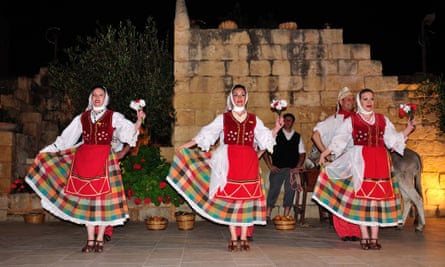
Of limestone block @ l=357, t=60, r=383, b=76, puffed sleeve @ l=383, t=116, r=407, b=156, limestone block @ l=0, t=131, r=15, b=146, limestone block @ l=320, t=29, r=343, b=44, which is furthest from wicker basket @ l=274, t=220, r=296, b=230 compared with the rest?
limestone block @ l=0, t=131, r=15, b=146

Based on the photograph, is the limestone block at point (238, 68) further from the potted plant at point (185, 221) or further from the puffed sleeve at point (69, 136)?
the puffed sleeve at point (69, 136)

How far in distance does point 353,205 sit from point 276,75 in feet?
13.8

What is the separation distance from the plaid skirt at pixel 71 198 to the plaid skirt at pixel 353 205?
7.72 feet

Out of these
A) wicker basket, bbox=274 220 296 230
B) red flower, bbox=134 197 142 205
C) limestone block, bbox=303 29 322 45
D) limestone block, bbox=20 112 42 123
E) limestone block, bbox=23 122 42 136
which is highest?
limestone block, bbox=303 29 322 45

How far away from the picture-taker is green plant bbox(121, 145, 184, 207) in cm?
761

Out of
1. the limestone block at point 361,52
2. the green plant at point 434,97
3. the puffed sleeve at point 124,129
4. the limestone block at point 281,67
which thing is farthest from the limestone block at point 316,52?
the puffed sleeve at point 124,129

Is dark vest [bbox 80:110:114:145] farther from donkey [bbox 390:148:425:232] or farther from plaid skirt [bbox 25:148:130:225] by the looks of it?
donkey [bbox 390:148:425:232]

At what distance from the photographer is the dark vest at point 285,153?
24.7 ft

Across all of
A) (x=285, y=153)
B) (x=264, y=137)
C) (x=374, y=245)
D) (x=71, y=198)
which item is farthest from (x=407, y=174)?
(x=71, y=198)

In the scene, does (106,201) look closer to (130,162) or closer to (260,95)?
(130,162)

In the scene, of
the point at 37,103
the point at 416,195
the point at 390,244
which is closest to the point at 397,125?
the point at 416,195

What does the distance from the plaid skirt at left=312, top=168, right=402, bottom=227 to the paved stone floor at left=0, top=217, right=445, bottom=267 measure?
34cm

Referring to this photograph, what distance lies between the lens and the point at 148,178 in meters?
7.68

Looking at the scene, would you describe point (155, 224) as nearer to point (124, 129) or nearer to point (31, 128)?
point (124, 129)
